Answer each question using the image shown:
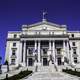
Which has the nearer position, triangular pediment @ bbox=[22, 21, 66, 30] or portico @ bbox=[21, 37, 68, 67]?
portico @ bbox=[21, 37, 68, 67]

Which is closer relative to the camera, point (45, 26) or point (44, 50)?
point (44, 50)

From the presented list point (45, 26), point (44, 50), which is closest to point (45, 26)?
point (45, 26)

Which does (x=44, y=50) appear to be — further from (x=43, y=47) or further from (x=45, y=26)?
(x=45, y=26)

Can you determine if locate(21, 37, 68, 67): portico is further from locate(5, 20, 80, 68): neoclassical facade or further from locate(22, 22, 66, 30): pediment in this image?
locate(22, 22, 66, 30): pediment

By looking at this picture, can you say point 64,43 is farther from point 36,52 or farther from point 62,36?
point 36,52

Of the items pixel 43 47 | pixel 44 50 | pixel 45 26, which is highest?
pixel 45 26

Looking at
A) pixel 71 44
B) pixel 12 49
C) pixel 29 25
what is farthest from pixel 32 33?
pixel 71 44

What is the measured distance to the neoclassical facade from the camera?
64188mm

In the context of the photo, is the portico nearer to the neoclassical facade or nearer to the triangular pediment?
the neoclassical facade

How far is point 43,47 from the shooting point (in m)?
65.8

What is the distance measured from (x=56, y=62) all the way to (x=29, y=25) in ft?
50.0

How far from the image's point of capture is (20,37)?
65250mm

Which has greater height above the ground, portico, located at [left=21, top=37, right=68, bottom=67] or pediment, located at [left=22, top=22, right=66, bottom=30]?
pediment, located at [left=22, top=22, right=66, bottom=30]

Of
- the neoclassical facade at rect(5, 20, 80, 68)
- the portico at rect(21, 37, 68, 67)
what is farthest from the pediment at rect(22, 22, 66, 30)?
the portico at rect(21, 37, 68, 67)
